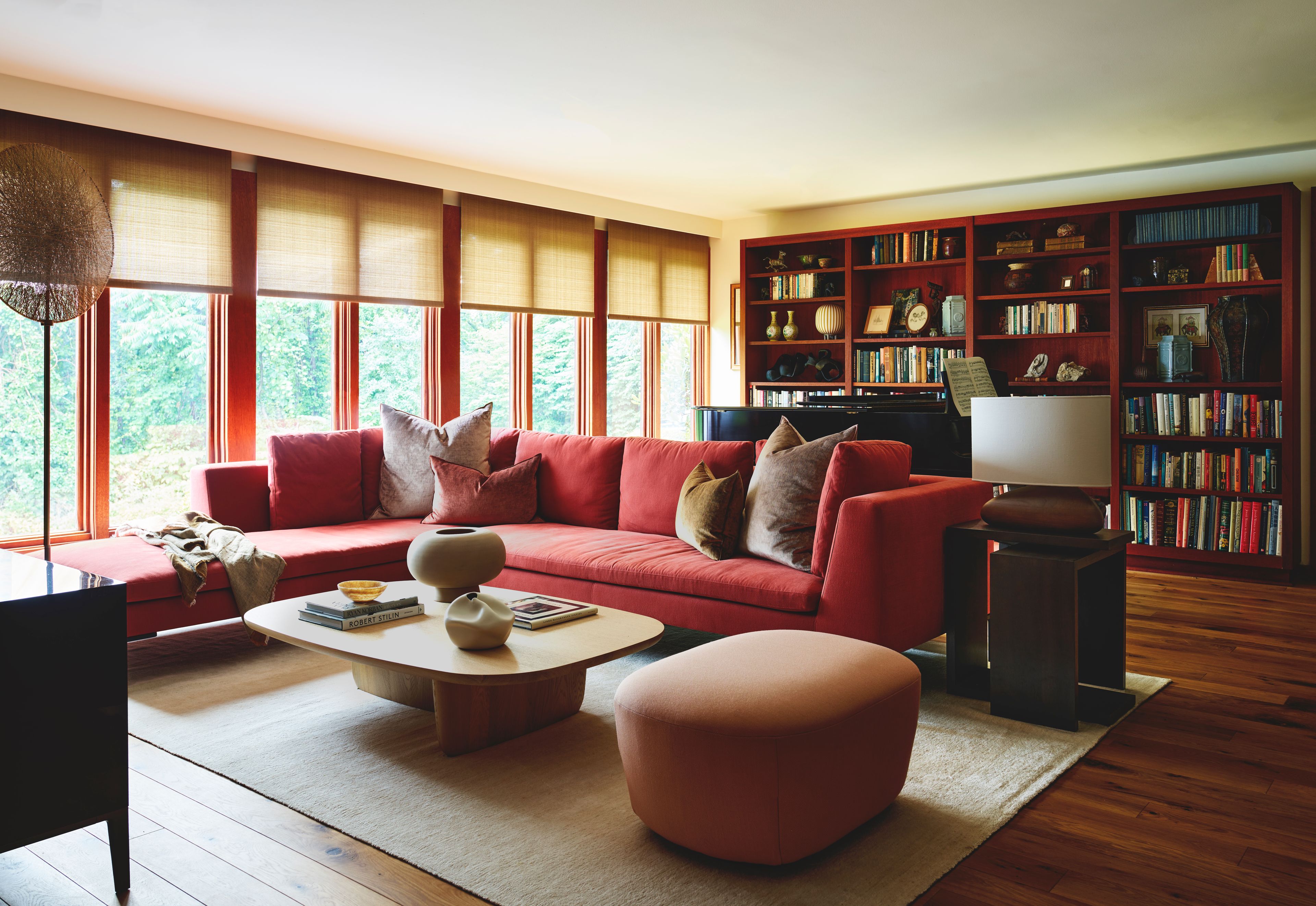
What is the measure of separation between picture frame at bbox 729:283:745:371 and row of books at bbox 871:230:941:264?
1330mm

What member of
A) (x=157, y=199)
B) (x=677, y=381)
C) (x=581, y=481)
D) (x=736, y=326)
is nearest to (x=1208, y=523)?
(x=581, y=481)

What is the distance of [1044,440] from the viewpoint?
2949 millimetres

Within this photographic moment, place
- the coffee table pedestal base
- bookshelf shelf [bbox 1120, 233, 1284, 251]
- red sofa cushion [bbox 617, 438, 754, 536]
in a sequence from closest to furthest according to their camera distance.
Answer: the coffee table pedestal base < red sofa cushion [bbox 617, 438, 754, 536] < bookshelf shelf [bbox 1120, 233, 1284, 251]

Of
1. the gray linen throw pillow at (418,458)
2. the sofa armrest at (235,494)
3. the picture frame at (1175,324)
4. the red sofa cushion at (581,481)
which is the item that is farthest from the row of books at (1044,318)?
the sofa armrest at (235,494)

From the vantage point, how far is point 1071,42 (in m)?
3.92

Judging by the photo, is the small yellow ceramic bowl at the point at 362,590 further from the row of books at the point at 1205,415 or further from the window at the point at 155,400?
A: the row of books at the point at 1205,415

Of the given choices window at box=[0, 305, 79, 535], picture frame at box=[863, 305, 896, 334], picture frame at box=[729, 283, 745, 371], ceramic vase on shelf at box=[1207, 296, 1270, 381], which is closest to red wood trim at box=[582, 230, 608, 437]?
picture frame at box=[729, 283, 745, 371]

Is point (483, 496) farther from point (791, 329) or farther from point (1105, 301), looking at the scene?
point (1105, 301)

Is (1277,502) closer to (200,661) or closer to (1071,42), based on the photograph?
(1071,42)

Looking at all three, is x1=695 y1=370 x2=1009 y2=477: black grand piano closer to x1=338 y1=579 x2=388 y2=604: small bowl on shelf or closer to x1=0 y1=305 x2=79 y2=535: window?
x1=338 y1=579 x2=388 y2=604: small bowl on shelf

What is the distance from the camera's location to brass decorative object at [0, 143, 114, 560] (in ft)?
9.66

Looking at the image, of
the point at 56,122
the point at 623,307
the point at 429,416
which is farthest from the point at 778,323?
the point at 56,122

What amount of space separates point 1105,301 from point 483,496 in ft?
14.4

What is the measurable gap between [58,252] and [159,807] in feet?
6.02
